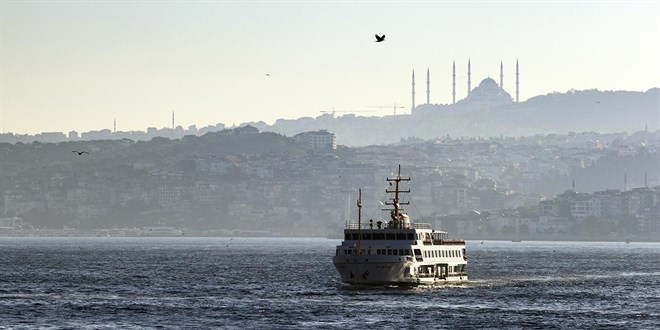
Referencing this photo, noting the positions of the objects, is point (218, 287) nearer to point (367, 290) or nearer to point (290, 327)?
point (367, 290)

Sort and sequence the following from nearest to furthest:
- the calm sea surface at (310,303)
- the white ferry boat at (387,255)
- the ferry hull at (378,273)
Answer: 1. the calm sea surface at (310,303)
2. the ferry hull at (378,273)
3. the white ferry boat at (387,255)

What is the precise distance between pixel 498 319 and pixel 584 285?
51.3m

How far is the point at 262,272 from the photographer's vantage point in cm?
18962

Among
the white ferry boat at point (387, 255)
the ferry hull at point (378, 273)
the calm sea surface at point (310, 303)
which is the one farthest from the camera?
the white ferry boat at point (387, 255)

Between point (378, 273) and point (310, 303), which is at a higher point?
point (378, 273)

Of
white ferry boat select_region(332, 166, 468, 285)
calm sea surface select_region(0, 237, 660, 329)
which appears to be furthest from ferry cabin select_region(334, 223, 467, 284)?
calm sea surface select_region(0, 237, 660, 329)

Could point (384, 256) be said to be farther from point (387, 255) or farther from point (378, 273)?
point (378, 273)

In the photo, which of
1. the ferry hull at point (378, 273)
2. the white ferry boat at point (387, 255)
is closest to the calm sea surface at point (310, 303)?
the ferry hull at point (378, 273)

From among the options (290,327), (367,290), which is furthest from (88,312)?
(367,290)

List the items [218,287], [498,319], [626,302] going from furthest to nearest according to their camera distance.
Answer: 1. [218,287]
2. [626,302]
3. [498,319]

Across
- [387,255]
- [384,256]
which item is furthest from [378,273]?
[387,255]

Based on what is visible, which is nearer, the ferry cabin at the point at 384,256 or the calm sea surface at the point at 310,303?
the calm sea surface at the point at 310,303

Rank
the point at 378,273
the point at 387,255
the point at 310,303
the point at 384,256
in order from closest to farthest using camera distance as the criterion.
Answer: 1. the point at 310,303
2. the point at 384,256
3. the point at 378,273
4. the point at 387,255

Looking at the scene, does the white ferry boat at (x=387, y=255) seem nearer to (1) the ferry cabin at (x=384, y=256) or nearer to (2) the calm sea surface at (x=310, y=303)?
Answer: (1) the ferry cabin at (x=384, y=256)
